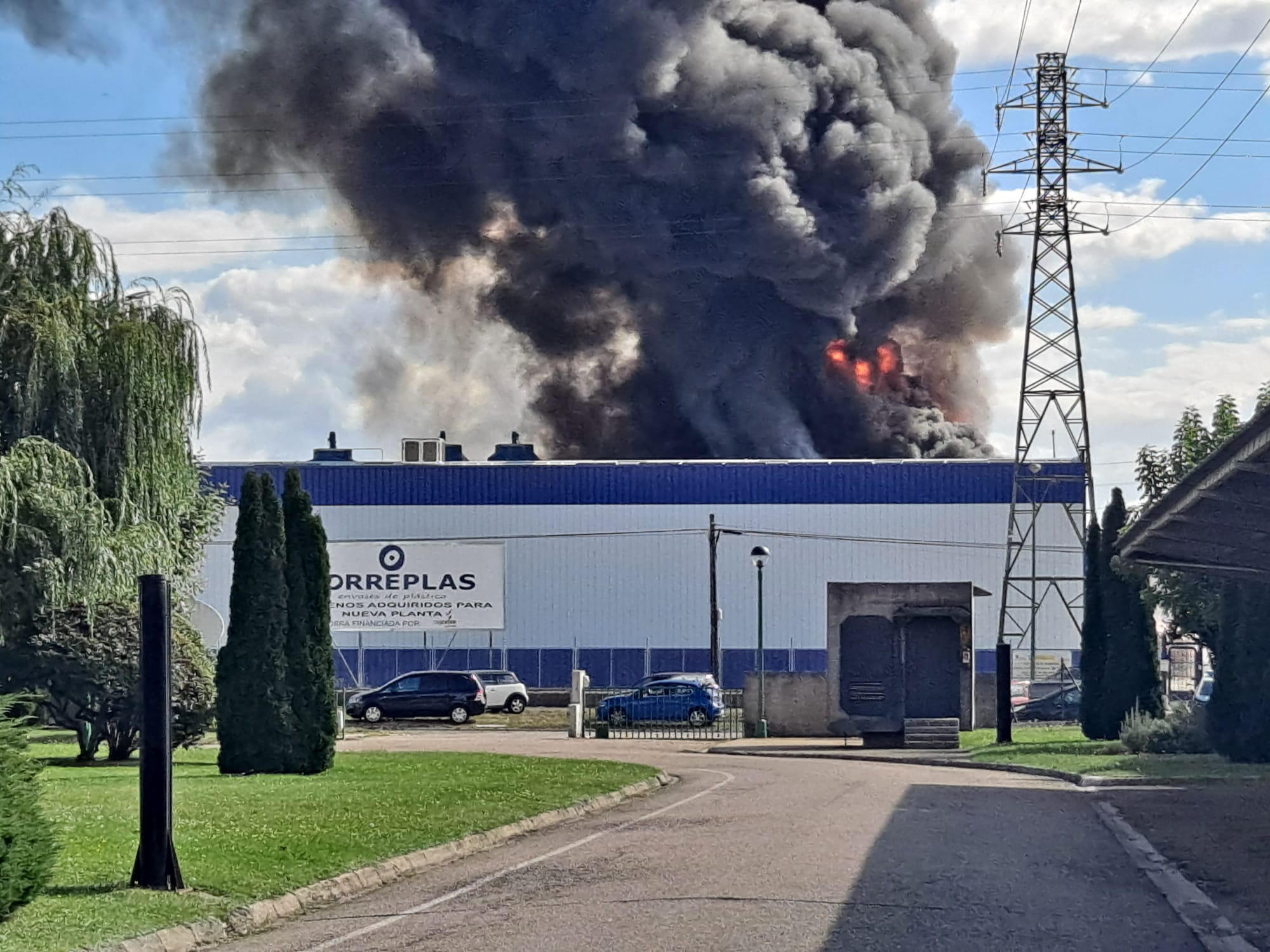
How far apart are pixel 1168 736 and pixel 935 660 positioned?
1108 centimetres

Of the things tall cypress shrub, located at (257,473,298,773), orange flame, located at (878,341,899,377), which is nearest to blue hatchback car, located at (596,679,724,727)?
tall cypress shrub, located at (257,473,298,773)

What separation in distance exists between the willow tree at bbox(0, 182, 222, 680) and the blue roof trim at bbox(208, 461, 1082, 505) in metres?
36.2

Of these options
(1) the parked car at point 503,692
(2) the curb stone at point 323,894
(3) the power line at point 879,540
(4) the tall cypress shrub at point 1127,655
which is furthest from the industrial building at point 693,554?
(2) the curb stone at point 323,894

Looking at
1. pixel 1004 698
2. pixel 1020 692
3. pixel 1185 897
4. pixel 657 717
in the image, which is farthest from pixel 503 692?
pixel 1185 897

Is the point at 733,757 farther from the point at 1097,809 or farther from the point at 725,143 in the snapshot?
the point at 725,143

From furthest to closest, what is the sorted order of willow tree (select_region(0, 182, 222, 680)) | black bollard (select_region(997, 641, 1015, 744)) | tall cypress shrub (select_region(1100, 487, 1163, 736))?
black bollard (select_region(997, 641, 1015, 744)), tall cypress shrub (select_region(1100, 487, 1163, 736)), willow tree (select_region(0, 182, 222, 680))

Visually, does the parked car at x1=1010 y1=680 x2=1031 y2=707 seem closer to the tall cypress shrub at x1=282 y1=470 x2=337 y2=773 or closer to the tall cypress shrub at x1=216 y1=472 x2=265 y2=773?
the tall cypress shrub at x1=282 y1=470 x2=337 y2=773

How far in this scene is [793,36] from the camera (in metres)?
69.4

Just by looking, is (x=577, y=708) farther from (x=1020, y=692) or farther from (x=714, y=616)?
(x=1020, y=692)

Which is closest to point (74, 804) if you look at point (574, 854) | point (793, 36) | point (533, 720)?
point (574, 854)

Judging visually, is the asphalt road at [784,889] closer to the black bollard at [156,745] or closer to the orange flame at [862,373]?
the black bollard at [156,745]

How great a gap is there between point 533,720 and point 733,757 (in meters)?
16.8

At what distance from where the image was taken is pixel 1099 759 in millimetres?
28719

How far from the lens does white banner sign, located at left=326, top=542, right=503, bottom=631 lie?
196ft
